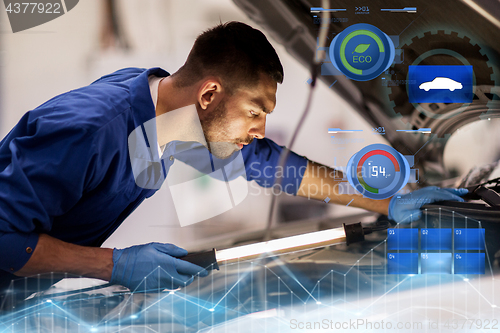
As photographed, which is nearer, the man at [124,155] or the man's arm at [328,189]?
the man at [124,155]

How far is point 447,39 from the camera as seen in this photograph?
81 cm

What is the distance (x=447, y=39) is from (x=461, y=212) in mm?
400

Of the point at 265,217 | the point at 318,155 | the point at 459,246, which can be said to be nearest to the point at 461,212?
the point at 459,246

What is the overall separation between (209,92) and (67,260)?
471 millimetres

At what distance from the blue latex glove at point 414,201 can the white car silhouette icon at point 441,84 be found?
0.23 m

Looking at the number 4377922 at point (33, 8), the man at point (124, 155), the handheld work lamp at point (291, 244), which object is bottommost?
the handheld work lamp at point (291, 244)

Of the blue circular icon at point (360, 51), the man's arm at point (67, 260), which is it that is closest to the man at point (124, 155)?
the man's arm at point (67, 260)

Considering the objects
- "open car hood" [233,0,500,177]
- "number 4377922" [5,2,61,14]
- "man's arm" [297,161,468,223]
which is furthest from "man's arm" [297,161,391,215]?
"number 4377922" [5,2,61,14]

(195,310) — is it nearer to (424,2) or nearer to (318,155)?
(318,155)

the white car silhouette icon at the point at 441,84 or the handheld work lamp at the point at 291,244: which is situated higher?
the white car silhouette icon at the point at 441,84

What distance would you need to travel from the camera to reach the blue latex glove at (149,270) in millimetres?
768

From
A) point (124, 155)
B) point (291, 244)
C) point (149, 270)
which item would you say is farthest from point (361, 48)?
point (149, 270)

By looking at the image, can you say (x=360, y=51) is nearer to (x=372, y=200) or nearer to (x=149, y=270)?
(x=372, y=200)

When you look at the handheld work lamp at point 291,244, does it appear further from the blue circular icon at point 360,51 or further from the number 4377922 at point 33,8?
the number 4377922 at point 33,8
